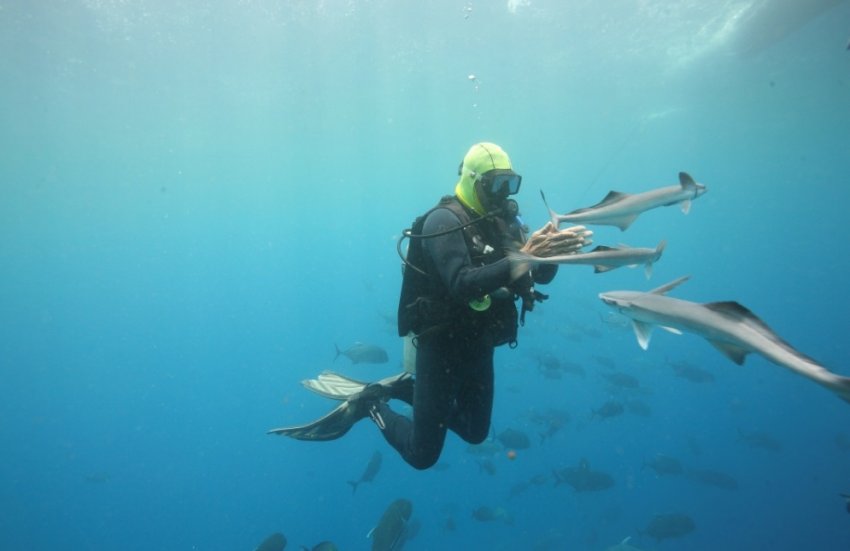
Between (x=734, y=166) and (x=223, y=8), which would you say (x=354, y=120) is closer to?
(x=223, y=8)

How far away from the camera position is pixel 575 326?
16.2m

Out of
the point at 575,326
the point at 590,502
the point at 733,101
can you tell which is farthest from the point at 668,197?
the point at 733,101

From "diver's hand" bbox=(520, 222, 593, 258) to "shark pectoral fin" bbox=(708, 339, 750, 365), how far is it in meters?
0.93

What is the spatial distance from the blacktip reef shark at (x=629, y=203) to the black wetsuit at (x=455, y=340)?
688 mm

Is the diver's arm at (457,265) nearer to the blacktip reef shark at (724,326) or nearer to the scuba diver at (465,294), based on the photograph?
the scuba diver at (465,294)

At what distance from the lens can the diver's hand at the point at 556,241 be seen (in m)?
2.67

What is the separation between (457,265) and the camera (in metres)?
3.17

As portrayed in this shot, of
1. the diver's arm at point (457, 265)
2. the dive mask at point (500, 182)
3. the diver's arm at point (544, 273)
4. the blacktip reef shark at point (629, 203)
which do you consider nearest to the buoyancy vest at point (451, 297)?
the diver's arm at point (457, 265)

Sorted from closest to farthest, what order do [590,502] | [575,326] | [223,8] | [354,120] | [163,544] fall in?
[575,326], [223,8], [590,502], [163,544], [354,120]

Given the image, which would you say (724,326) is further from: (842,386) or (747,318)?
(842,386)

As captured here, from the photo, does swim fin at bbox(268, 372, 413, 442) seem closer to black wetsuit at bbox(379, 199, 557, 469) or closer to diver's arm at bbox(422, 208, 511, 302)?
black wetsuit at bbox(379, 199, 557, 469)

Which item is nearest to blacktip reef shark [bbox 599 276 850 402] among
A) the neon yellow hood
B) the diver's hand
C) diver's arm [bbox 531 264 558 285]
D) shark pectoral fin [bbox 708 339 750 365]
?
shark pectoral fin [bbox 708 339 750 365]

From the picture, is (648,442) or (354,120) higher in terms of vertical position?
(354,120)

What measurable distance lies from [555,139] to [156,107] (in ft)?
115
